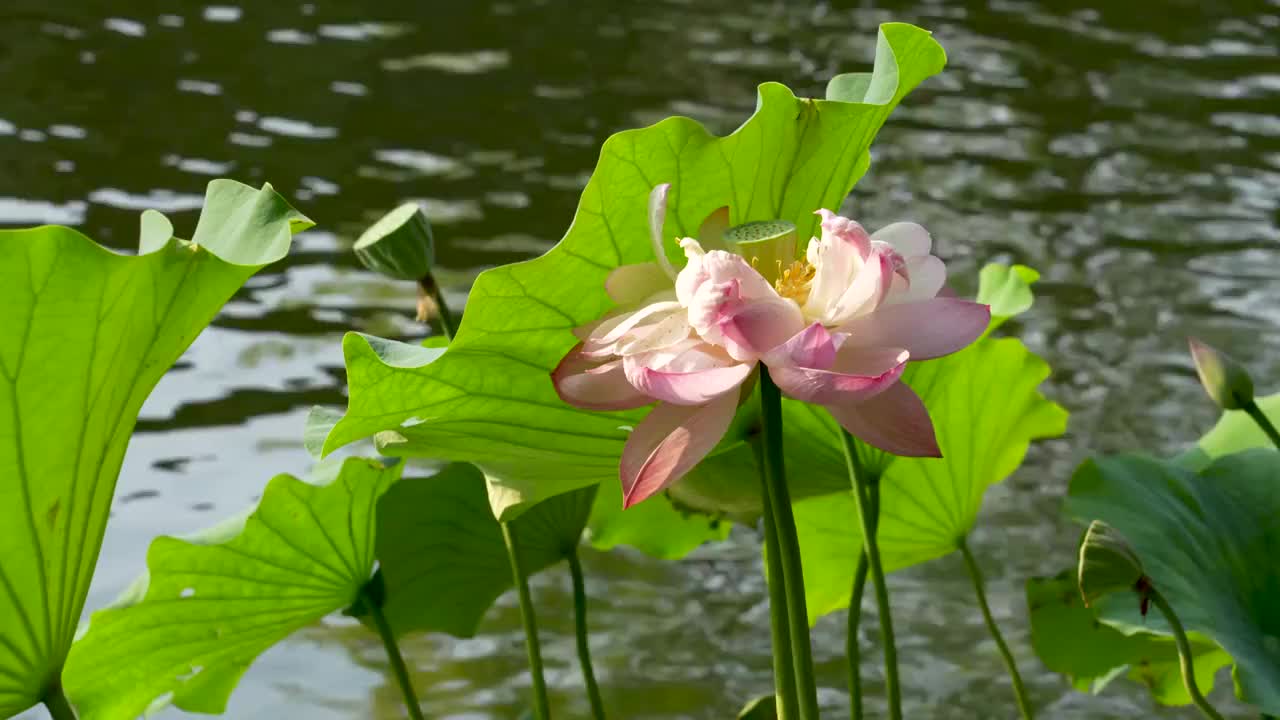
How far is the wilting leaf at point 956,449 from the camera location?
82 centimetres

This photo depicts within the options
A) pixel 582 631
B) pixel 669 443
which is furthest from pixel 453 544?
pixel 669 443

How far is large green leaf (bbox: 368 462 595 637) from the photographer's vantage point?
0.80 metres

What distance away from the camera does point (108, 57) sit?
268 cm

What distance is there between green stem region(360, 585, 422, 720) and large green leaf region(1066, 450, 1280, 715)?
322 millimetres

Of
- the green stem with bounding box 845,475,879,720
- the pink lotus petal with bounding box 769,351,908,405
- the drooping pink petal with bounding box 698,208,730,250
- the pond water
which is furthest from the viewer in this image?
the pond water

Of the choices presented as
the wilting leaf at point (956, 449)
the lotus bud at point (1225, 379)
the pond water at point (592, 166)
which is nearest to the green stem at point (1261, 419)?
the lotus bud at point (1225, 379)

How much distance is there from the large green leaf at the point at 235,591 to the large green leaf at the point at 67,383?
130 millimetres

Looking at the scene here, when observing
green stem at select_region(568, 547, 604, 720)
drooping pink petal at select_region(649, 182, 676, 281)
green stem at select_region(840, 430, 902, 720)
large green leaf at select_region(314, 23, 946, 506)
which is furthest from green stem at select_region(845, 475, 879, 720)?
drooping pink petal at select_region(649, 182, 676, 281)

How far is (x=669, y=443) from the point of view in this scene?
1.46 ft

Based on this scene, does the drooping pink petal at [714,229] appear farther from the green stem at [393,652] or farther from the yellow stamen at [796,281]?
the green stem at [393,652]

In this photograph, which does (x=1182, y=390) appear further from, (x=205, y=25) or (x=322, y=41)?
(x=205, y=25)

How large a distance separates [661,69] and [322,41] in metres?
0.61


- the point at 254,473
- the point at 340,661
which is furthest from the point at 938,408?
the point at 254,473

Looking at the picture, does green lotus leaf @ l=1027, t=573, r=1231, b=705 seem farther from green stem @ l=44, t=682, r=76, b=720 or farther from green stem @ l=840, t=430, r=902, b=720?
green stem @ l=44, t=682, r=76, b=720
